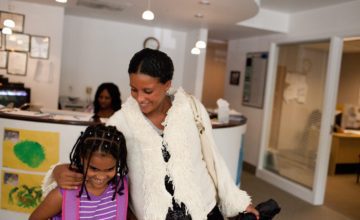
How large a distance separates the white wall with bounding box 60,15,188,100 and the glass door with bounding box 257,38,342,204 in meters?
2.02

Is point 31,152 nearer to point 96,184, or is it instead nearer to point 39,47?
point 96,184

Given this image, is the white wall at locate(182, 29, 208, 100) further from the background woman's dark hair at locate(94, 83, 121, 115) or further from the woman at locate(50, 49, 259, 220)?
the woman at locate(50, 49, 259, 220)

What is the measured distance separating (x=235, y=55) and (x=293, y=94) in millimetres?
1806

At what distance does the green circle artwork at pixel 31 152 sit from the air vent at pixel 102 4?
2069 mm

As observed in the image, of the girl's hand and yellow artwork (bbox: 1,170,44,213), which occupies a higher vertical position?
the girl's hand

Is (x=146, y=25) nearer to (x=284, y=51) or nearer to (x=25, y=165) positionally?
(x=284, y=51)

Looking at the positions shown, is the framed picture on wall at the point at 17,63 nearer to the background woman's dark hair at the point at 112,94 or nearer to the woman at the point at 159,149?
the background woman's dark hair at the point at 112,94

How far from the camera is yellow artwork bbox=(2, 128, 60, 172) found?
2.96 meters

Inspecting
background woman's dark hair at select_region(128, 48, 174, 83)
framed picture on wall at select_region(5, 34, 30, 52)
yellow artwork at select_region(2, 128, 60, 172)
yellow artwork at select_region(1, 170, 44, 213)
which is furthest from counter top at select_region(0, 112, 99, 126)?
framed picture on wall at select_region(5, 34, 30, 52)

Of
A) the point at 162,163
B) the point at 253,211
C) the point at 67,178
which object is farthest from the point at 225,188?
the point at 67,178

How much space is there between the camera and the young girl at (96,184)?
119 centimetres

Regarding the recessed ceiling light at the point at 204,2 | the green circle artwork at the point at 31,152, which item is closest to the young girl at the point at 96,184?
the green circle artwork at the point at 31,152

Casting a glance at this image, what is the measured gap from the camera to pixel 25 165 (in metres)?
2.99

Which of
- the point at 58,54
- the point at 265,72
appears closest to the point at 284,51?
the point at 265,72
